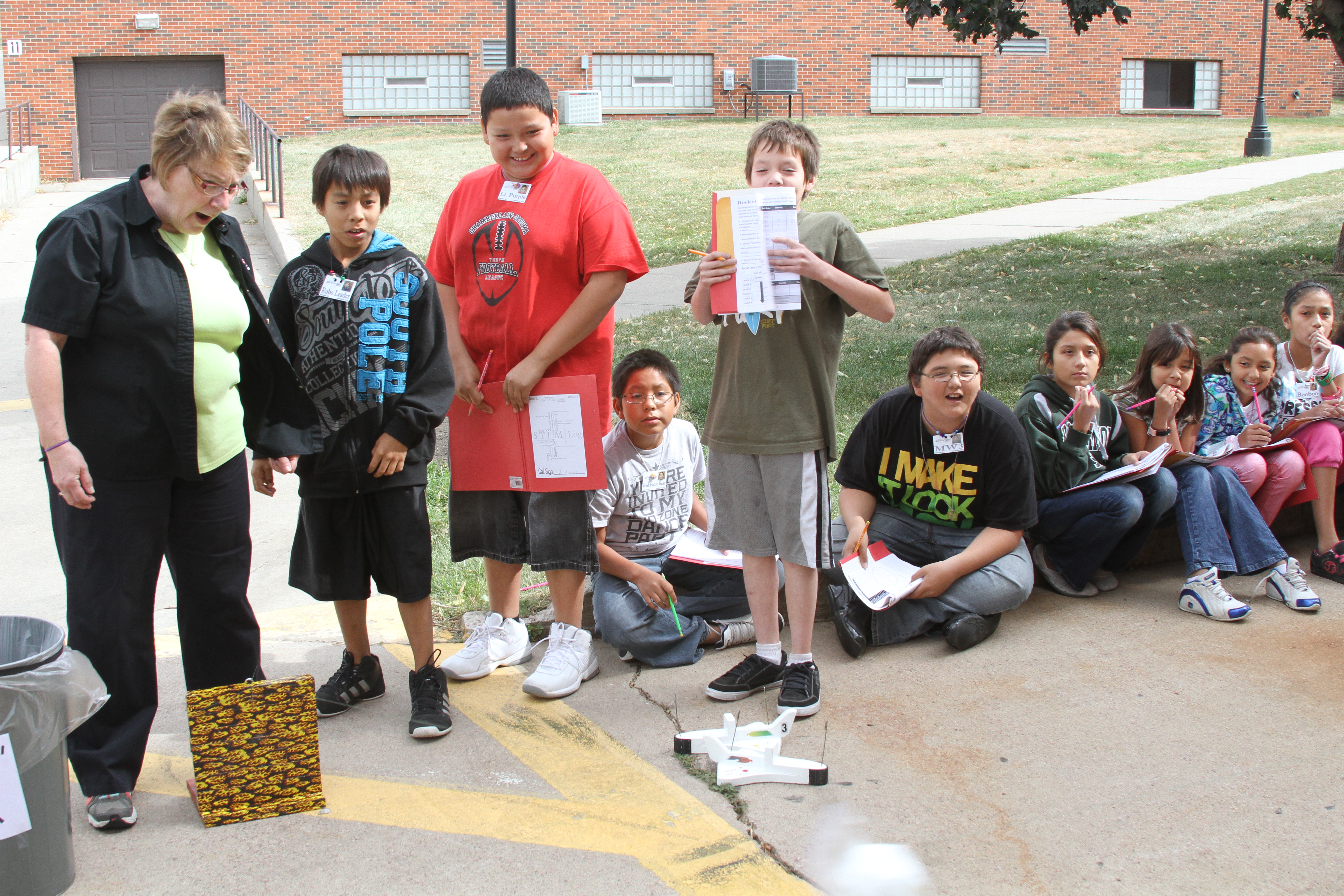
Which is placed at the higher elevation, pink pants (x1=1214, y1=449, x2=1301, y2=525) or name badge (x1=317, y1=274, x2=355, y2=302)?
name badge (x1=317, y1=274, x2=355, y2=302)

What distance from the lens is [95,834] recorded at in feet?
9.77

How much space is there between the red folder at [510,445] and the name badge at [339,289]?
0.53 m

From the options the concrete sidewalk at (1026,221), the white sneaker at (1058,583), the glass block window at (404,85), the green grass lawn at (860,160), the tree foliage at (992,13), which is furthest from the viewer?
the glass block window at (404,85)

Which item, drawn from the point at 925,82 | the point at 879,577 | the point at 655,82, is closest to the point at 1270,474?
the point at 879,577

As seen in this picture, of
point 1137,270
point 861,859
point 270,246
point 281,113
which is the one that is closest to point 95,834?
point 861,859

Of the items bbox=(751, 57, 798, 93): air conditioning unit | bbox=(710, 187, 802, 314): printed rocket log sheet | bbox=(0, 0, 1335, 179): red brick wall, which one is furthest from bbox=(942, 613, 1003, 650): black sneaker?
bbox=(751, 57, 798, 93): air conditioning unit

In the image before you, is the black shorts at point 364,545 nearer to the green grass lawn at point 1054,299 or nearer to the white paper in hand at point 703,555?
the green grass lawn at point 1054,299

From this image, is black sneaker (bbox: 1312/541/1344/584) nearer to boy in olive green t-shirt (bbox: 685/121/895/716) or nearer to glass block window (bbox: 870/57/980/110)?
boy in olive green t-shirt (bbox: 685/121/895/716)

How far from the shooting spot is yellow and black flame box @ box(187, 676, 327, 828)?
3006mm

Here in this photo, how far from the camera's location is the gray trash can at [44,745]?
2555 mm

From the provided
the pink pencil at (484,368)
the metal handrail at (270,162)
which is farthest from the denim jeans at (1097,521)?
the metal handrail at (270,162)

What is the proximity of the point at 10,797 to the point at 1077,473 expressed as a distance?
143 inches

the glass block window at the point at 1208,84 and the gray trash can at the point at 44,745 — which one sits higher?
the glass block window at the point at 1208,84

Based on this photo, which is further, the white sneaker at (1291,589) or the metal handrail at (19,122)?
the metal handrail at (19,122)
